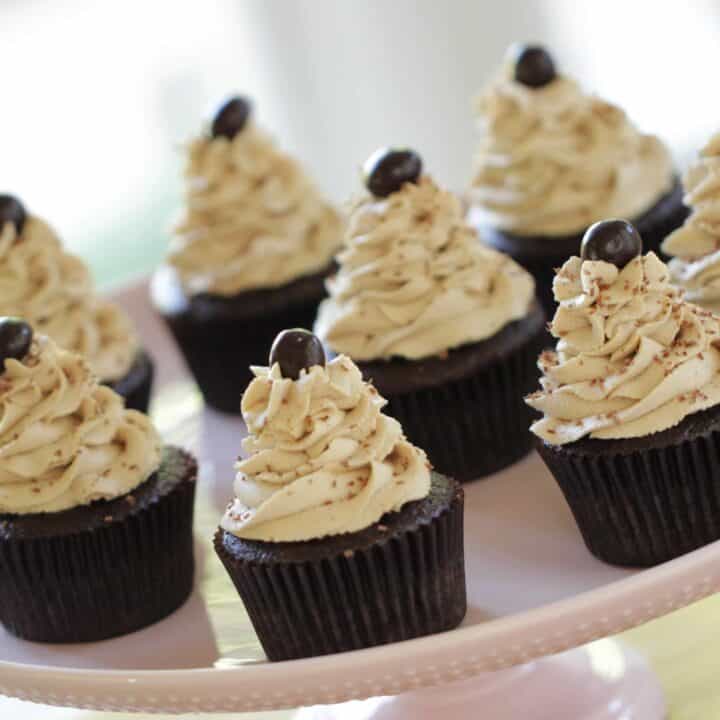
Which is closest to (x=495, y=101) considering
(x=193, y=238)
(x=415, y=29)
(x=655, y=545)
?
(x=193, y=238)

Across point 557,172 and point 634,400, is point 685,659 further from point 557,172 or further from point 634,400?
point 557,172

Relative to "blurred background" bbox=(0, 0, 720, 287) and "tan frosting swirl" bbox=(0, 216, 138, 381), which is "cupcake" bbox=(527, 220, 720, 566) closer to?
"tan frosting swirl" bbox=(0, 216, 138, 381)

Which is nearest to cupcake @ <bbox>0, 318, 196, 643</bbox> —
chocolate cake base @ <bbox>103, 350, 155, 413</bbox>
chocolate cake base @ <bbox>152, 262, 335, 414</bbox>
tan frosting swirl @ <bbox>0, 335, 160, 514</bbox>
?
tan frosting swirl @ <bbox>0, 335, 160, 514</bbox>

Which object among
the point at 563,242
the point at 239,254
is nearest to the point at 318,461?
the point at 563,242

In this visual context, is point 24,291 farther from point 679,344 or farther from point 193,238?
point 679,344

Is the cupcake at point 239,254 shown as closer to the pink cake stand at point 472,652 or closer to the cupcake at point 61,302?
the cupcake at point 61,302

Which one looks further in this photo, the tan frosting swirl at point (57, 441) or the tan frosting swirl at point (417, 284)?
the tan frosting swirl at point (417, 284)

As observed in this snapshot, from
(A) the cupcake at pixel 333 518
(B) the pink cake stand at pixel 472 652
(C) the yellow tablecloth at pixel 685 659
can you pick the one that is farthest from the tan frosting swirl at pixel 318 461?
(C) the yellow tablecloth at pixel 685 659
